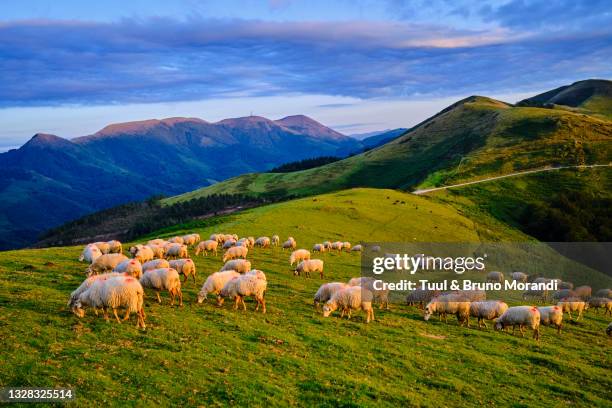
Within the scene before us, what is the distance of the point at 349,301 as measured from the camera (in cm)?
2456

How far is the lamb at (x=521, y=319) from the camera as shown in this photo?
26.0 metres

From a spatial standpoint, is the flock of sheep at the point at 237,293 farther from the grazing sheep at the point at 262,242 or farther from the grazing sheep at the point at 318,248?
the grazing sheep at the point at 318,248

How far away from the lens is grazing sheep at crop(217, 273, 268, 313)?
23.4 meters

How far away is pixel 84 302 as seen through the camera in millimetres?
19000

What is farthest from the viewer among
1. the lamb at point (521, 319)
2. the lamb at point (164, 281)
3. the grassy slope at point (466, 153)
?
the grassy slope at point (466, 153)

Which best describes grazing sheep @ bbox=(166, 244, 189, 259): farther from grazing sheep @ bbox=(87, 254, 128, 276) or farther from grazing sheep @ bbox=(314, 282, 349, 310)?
grazing sheep @ bbox=(314, 282, 349, 310)

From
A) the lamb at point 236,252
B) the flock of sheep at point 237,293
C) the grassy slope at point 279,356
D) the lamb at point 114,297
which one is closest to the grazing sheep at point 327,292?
the flock of sheep at point 237,293

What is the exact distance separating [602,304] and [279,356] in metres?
33.7

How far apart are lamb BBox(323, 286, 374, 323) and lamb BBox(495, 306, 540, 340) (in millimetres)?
7908

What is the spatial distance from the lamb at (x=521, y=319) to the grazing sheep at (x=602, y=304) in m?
16.7

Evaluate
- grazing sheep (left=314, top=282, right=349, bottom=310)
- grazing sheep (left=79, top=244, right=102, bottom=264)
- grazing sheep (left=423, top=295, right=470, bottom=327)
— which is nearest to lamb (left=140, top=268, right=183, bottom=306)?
grazing sheep (left=314, top=282, right=349, bottom=310)

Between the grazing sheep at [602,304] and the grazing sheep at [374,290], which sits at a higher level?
the grazing sheep at [374,290]

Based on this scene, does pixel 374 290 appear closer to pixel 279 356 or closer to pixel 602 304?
pixel 279 356

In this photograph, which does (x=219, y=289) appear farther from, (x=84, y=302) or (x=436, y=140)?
(x=436, y=140)
